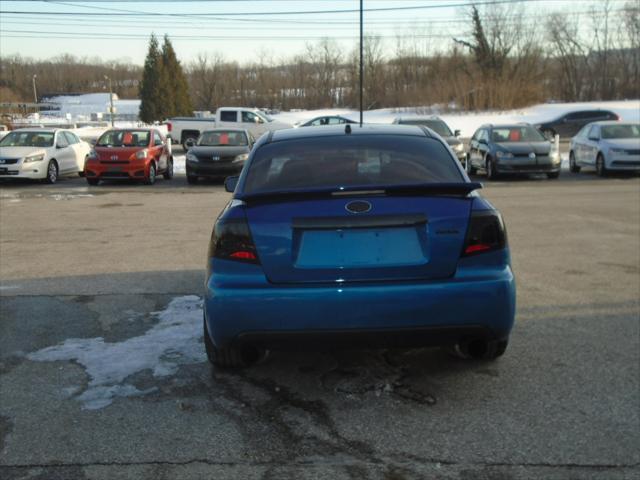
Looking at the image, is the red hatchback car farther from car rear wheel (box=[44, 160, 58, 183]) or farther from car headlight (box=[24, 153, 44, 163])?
car headlight (box=[24, 153, 44, 163])

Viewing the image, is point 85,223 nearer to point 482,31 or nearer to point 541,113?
point 541,113

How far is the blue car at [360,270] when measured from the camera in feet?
11.4

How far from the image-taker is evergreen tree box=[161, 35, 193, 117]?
65.2m

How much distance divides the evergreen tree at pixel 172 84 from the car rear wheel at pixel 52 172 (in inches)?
1876

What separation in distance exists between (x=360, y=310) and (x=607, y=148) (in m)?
17.3

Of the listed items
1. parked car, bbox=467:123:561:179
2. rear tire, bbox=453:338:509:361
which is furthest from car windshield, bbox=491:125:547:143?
rear tire, bbox=453:338:509:361

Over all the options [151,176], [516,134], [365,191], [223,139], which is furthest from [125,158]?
[365,191]

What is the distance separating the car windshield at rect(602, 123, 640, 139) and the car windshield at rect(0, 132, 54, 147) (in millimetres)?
15844

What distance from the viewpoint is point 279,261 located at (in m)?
3.51

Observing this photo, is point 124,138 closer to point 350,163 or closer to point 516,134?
point 516,134

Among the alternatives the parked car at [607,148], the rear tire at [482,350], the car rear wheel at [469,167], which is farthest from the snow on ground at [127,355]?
the car rear wheel at [469,167]

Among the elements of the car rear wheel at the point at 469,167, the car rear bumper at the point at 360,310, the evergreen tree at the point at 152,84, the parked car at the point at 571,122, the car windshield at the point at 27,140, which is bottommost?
the car rear bumper at the point at 360,310

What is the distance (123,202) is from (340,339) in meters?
12.2

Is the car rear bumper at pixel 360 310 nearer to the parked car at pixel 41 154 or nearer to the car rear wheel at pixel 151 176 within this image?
the car rear wheel at pixel 151 176
